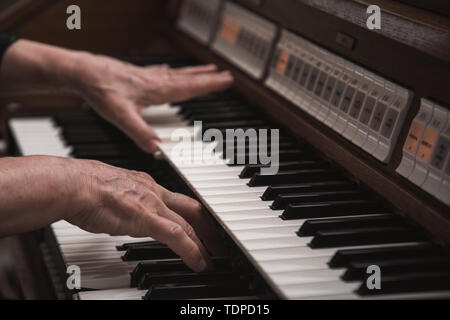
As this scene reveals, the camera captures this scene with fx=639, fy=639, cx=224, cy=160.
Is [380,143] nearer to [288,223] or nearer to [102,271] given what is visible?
[288,223]

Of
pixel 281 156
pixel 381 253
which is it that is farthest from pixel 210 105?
pixel 381 253

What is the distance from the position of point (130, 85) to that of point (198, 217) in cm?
65

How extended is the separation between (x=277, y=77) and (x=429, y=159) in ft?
2.11

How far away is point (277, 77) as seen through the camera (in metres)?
1.68

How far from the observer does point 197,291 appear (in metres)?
1.14

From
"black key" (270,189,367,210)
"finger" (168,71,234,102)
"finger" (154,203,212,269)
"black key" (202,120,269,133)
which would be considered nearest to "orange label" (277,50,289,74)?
"black key" (202,120,269,133)

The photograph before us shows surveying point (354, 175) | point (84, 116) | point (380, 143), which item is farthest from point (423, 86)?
point (84, 116)

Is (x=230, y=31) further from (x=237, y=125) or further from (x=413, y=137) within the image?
(x=413, y=137)

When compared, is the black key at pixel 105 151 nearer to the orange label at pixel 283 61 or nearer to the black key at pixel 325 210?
the orange label at pixel 283 61

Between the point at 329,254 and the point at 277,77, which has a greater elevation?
the point at 277,77

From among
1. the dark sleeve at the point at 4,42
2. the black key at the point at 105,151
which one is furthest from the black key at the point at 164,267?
the dark sleeve at the point at 4,42

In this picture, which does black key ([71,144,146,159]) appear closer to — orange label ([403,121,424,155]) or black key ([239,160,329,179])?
black key ([239,160,329,179])
